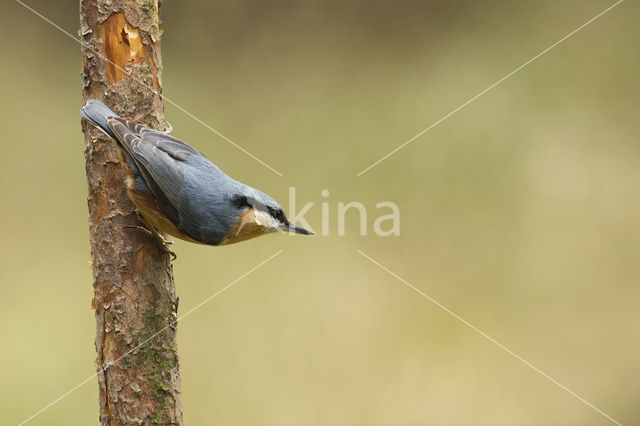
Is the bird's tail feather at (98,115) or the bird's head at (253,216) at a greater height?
the bird's tail feather at (98,115)

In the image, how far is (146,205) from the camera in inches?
72.3

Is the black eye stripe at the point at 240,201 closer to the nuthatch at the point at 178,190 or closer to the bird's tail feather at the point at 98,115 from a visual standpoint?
the nuthatch at the point at 178,190

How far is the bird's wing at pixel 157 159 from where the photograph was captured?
1788 millimetres

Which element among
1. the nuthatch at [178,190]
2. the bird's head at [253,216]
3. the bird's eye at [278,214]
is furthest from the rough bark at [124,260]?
the bird's eye at [278,214]

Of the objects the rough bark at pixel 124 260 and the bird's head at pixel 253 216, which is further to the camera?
the bird's head at pixel 253 216

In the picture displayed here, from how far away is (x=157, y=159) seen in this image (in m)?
1.85

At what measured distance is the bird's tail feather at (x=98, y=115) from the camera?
5.89 feet

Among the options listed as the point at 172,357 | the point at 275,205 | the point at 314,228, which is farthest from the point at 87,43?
the point at 314,228

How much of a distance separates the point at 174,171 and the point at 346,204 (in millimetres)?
1884

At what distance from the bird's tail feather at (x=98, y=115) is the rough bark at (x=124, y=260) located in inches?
3.0

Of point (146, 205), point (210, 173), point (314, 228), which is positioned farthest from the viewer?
point (314, 228)

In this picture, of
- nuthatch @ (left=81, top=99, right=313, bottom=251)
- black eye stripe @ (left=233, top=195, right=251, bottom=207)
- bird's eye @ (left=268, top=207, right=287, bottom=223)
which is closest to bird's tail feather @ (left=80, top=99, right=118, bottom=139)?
nuthatch @ (left=81, top=99, right=313, bottom=251)

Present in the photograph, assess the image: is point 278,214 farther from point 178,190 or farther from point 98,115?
point 98,115

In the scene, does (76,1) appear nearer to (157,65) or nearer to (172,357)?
(157,65)
